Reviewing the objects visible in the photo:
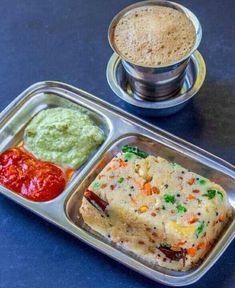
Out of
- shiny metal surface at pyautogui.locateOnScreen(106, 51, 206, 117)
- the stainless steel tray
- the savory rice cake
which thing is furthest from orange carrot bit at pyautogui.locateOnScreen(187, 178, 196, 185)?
shiny metal surface at pyautogui.locateOnScreen(106, 51, 206, 117)

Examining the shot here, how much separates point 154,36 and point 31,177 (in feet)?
1.33

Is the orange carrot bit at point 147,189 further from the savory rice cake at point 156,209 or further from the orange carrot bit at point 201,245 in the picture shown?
the orange carrot bit at point 201,245

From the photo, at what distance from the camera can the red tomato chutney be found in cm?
124

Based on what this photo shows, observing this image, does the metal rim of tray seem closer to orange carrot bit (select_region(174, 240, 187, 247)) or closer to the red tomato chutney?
the red tomato chutney

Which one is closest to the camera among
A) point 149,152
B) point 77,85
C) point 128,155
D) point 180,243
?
point 180,243

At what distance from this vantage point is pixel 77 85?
147cm

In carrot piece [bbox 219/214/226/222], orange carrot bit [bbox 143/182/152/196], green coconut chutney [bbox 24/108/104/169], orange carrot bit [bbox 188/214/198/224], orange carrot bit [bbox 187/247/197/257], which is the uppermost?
green coconut chutney [bbox 24/108/104/169]

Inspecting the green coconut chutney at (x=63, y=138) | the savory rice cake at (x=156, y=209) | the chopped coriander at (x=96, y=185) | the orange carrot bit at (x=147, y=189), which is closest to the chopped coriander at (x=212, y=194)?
the savory rice cake at (x=156, y=209)

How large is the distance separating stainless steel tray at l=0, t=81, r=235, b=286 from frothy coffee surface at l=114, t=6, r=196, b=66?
14 cm

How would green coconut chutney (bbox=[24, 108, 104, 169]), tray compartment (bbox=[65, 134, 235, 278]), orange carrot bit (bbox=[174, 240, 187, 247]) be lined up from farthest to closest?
green coconut chutney (bbox=[24, 108, 104, 169]) < tray compartment (bbox=[65, 134, 235, 278]) < orange carrot bit (bbox=[174, 240, 187, 247])

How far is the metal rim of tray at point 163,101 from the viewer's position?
1.33 meters

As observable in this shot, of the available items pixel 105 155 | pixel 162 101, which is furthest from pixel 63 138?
pixel 162 101

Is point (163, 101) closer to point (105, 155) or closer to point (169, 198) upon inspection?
point (105, 155)

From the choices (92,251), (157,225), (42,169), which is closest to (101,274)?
(92,251)
